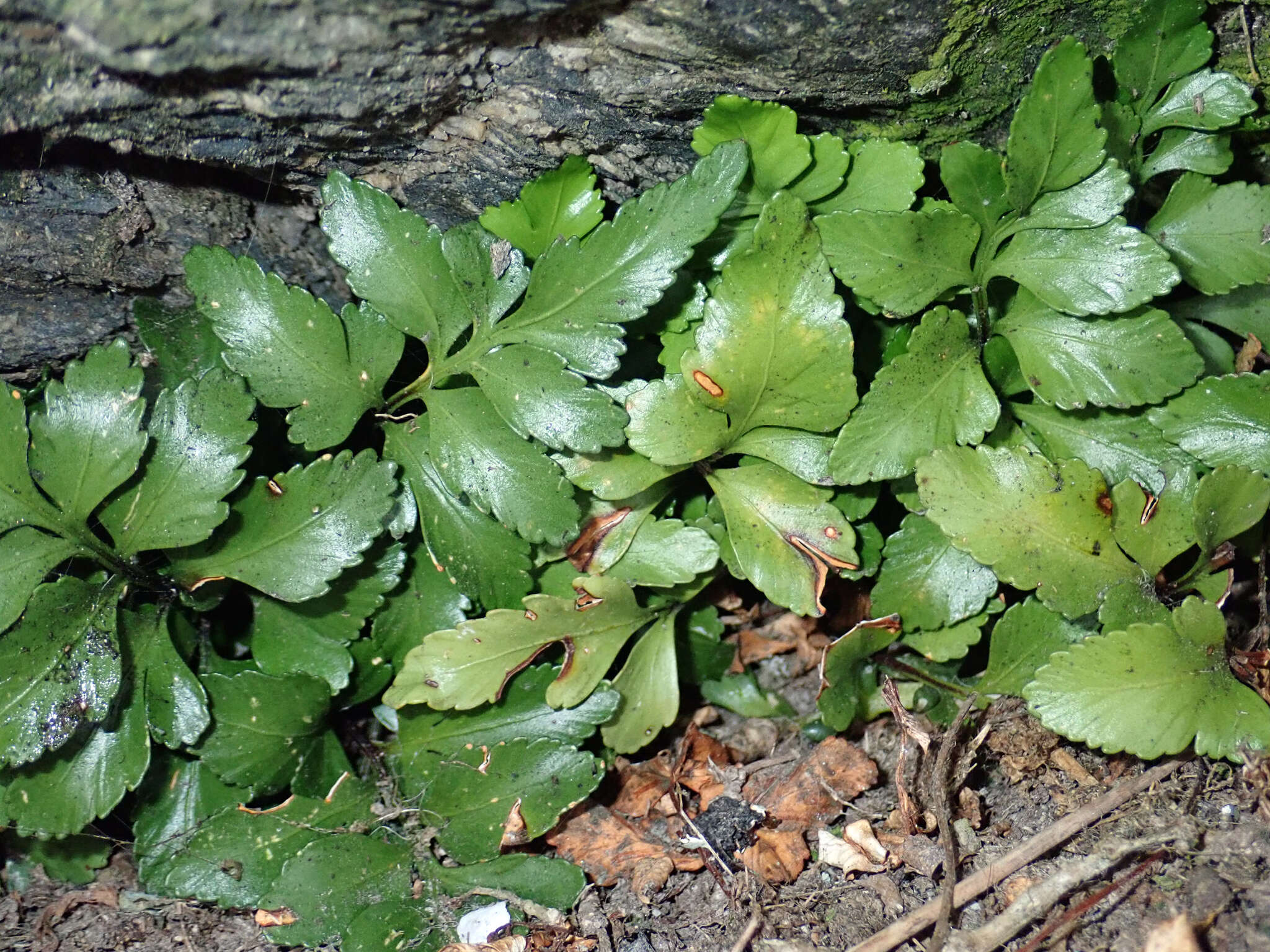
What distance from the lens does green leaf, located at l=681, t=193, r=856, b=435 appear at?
4.58 ft

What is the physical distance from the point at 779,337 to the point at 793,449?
0.20 meters

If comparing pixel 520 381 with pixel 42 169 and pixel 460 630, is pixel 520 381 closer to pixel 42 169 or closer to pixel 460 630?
pixel 460 630

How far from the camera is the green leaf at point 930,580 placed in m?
1.56

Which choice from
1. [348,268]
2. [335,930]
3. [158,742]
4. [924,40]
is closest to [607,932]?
[335,930]

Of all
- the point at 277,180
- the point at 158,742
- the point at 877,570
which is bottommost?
the point at 158,742

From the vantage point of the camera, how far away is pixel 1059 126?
1351 mm

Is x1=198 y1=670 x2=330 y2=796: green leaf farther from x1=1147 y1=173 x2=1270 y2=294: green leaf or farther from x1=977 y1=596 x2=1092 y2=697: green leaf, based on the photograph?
x1=1147 y1=173 x2=1270 y2=294: green leaf

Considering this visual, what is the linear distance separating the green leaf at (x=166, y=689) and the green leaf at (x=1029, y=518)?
4.10 ft

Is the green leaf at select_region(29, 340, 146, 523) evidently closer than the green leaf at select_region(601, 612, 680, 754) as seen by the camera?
Yes

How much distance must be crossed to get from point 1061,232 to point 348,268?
112cm

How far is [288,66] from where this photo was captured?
1.25m

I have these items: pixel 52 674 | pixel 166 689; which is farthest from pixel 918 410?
pixel 52 674

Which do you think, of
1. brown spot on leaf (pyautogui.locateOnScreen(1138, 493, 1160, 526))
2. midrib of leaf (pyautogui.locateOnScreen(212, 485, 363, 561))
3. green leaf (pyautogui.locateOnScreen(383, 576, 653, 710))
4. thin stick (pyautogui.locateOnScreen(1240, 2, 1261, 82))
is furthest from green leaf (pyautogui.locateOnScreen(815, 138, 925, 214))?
midrib of leaf (pyautogui.locateOnScreen(212, 485, 363, 561))

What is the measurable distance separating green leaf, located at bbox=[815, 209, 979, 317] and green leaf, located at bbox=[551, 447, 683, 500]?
0.44 meters
